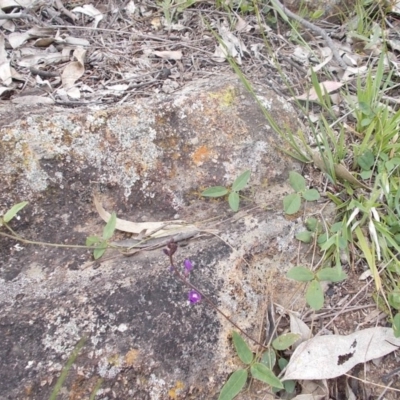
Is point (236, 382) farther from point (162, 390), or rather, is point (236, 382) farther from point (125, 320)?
point (125, 320)

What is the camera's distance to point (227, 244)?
131cm

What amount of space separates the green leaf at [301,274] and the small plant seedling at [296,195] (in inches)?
7.8

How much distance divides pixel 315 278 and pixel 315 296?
51mm

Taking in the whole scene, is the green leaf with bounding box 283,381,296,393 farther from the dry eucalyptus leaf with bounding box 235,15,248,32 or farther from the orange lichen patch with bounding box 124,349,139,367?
the dry eucalyptus leaf with bounding box 235,15,248,32

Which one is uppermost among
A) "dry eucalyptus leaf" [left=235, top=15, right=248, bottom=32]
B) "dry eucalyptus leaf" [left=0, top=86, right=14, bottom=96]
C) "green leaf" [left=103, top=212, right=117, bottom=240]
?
"dry eucalyptus leaf" [left=235, top=15, right=248, bottom=32]

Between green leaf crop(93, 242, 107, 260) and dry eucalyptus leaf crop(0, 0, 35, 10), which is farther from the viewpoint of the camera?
dry eucalyptus leaf crop(0, 0, 35, 10)

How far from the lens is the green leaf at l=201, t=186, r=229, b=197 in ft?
4.46

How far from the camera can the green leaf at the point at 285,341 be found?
1.17 metres

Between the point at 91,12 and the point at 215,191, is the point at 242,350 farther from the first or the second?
the point at 91,12

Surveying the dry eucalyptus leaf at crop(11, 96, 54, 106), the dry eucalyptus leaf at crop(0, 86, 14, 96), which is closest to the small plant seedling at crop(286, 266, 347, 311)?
the dry eucalyptus leaf at crop(11, 96, 54, 106)

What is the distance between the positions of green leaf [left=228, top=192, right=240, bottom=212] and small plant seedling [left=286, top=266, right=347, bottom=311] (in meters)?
0.25

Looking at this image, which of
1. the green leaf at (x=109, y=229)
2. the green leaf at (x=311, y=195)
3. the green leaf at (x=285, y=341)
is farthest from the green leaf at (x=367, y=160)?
the green leaf at (x=109, y=229)

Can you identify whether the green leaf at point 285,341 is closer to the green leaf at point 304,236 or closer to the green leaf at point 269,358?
the green leaf at point 269,358

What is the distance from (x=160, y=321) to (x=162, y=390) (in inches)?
6.4
